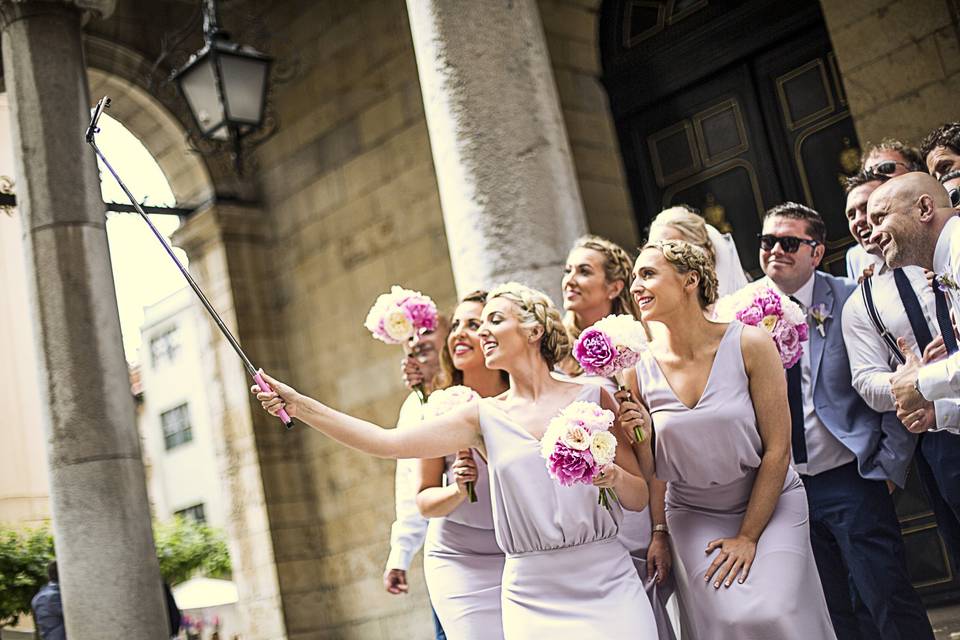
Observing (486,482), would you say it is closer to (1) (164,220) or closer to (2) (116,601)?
(2) (116,601)

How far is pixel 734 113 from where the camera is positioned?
8.33 meters

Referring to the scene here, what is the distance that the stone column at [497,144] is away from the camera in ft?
16.8

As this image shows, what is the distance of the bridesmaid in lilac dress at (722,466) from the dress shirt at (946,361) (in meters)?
0.49

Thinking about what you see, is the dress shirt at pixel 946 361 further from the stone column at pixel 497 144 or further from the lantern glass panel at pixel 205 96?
the lantern glass panel at pixel 205 96

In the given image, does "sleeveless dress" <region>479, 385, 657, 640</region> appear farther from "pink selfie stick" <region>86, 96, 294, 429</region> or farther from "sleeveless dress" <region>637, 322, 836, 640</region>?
"pink selfie stick" <region>86, 96, 294, 429</region>

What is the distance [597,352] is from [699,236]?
4.07 feet

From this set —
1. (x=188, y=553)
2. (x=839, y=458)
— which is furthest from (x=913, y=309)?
(x=188, y=553)

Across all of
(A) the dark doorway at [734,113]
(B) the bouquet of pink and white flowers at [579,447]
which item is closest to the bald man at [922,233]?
(B) the bouquet of pink and white flowers at [579,447]

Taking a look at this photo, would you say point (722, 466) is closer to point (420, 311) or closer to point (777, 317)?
point (777, 317)

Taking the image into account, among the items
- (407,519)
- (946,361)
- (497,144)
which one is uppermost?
(497,144)

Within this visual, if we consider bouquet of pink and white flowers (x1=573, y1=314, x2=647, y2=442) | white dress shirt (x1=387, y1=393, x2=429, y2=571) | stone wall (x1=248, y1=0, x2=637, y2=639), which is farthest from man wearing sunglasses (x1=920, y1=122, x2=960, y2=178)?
stone wall (x1=248, y1=0, x2=637, y2=639)

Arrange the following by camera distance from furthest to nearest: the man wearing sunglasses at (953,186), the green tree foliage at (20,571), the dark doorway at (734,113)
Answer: the green tree foliage at (20,571)
the dark doorway at (734,113)
the man wearing sunglasses at (953,186)

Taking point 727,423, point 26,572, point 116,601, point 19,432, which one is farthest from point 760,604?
point 19,432

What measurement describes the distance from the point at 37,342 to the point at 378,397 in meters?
3.42
